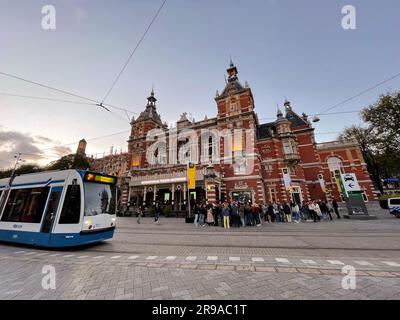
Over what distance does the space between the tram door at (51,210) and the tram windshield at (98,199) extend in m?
0.99

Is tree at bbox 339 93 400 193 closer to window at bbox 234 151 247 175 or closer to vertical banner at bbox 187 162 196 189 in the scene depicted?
window at bbox 234 151 247 175

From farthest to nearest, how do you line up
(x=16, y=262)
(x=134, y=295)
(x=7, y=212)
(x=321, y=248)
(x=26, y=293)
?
(x=7, y=212) → (x=321, y=248) → (x=16, y=262) → (x=26, y=293) → (x=134, y=295)

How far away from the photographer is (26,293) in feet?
11.0

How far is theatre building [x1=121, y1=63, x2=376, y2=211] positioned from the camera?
22609 millimetres

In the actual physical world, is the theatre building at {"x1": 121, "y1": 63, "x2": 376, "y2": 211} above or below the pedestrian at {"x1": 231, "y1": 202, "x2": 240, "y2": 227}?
above

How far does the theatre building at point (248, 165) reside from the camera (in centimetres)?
2261

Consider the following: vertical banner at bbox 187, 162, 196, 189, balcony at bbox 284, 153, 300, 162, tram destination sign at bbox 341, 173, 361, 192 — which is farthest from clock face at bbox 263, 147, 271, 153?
vertical banner at bbox 187, 162, 196, 189

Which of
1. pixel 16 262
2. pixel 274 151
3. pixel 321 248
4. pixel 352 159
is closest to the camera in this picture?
pixel 16 262

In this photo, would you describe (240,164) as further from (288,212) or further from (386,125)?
(386,125)

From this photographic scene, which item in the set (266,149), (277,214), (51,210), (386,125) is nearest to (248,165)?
(266,149)

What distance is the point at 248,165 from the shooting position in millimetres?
22922
